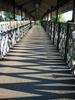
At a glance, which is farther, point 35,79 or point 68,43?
point 68,43

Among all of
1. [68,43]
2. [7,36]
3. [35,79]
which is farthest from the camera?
[7,36]

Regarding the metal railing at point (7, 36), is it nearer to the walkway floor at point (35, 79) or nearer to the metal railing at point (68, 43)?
the walkway floor at point (35, 79)

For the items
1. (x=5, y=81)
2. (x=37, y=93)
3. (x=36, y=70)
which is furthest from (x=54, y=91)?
(x=36, y=70)

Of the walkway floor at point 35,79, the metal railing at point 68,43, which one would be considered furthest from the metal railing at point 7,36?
the metal railing at point 68,43

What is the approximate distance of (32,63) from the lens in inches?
272

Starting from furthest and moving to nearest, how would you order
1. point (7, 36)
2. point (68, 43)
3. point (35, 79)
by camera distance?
1. point (7, 36)
2. point (68, 43)
3. point (35, 79)

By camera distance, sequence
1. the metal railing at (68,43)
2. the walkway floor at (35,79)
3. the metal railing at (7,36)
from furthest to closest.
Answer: the metal railing at (7,36), the metal railing at (68,43), the walkway floor at (35,79)

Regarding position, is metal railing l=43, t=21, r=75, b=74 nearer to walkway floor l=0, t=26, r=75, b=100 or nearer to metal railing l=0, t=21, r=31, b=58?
walkway floor l=0, t=26, r=75, b=100

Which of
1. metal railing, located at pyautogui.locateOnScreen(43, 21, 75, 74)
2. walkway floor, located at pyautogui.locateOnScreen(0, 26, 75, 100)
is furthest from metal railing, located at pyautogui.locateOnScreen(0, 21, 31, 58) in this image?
metal railing, located at pyautogui.locateOnScreen(43, 21, 75, 74)

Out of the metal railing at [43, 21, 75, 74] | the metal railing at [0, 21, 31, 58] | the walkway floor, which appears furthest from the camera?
the metal railing at [0, 21, 31, 58]

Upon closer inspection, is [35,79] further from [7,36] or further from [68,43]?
[7,36]

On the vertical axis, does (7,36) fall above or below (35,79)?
above

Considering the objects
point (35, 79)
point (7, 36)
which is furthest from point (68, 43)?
point (7, 36)

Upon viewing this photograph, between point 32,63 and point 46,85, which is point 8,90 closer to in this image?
point 46,85
